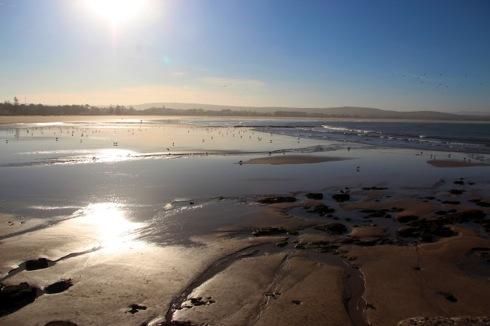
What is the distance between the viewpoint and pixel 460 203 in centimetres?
1435

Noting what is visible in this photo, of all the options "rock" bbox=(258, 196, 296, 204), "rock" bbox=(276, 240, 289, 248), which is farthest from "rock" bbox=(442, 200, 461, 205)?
"rock" bbox=(276, 240, 289, 248)

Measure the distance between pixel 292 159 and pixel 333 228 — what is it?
52.7 ft

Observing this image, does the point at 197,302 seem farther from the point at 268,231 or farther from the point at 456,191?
the point at 456,191

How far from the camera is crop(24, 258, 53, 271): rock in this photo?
8.05 m

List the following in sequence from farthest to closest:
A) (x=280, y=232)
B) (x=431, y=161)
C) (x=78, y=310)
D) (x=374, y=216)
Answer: (x=431, y=161)
(x=374, y=216)
(x=280, y=232)
(x=78, y=310)

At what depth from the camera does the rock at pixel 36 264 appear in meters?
8.05

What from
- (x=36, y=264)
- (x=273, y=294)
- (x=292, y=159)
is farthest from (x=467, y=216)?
(x=292, y=159)

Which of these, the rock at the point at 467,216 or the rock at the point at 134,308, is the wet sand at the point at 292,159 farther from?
the rock at the point at 134,308

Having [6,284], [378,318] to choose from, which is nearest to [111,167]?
[6,284]

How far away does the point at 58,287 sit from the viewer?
7281 millimetres

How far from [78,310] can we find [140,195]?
28.7ft

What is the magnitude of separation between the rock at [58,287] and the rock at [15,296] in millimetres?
168

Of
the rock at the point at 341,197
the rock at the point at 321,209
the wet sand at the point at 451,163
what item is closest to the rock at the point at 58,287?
the rock at the point at 321,209

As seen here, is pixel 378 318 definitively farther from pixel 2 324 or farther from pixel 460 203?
pixel 460 203
